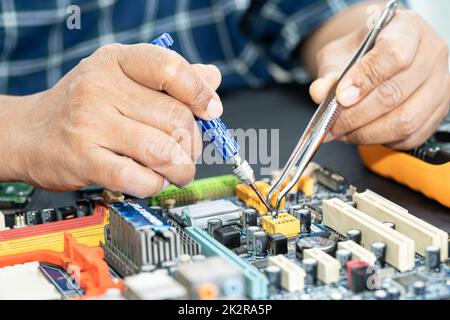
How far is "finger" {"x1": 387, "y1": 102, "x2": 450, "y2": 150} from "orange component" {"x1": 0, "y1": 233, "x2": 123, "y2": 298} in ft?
2.29

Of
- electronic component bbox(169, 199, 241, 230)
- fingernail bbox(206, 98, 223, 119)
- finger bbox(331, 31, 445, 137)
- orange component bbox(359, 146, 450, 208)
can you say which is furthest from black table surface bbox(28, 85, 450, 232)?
fingernail bbox(206, 98, 223, 119)

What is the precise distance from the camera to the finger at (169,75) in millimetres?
1188

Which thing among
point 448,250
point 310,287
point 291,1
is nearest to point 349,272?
point 310,287

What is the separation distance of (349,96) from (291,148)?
0.30 m

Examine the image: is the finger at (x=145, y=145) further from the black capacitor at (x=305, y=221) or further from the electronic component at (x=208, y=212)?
the black capacitor at (x=305, y=221)

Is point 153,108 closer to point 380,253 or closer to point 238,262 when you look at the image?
point 238,262

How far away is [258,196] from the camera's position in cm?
131

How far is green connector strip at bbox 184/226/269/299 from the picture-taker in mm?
974

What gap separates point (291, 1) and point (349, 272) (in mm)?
1385

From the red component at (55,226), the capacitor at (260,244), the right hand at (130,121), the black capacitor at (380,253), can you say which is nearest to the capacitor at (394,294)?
the black capacitor at (380,253)

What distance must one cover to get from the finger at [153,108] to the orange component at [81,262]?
0.77ft

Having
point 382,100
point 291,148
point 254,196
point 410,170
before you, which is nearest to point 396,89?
point 382,100

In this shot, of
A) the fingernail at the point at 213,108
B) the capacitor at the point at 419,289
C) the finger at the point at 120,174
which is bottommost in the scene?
the capacitor at the point at 419,289

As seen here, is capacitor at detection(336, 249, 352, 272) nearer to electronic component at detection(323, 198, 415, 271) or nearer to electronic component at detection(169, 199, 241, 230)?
electronic component at detection(323, 198, 415, 271)
